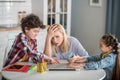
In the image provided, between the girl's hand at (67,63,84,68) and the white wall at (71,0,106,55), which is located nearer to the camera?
the girl's hand at (67,63,84,68)

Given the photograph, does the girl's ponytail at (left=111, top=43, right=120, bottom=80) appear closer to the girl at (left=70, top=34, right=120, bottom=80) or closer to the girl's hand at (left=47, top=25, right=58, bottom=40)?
the girl at (left=70, top=34, right=120, bottom=80)

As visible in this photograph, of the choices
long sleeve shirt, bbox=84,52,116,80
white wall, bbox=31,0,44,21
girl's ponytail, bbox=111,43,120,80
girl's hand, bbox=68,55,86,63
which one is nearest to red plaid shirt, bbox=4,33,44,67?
girl's hand, bbox=68,55,86,63

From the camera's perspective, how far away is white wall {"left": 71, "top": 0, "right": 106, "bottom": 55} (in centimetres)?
409

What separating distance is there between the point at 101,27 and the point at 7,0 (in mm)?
1741

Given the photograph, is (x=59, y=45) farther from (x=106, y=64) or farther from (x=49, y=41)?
(x=106, y=64)

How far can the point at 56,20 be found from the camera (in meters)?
4.27

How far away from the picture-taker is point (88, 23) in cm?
440

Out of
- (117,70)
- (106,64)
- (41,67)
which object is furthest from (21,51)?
(117,70)

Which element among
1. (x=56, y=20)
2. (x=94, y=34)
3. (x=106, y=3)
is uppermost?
(x=106, y=3)

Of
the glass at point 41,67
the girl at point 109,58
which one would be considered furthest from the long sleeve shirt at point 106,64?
the glass at point 41,67

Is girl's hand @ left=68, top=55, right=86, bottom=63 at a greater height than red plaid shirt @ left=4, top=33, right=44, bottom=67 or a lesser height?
lesser

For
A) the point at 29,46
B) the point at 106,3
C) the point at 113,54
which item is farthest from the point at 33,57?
the point at 106,3

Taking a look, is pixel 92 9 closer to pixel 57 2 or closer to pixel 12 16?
pixel 57 2

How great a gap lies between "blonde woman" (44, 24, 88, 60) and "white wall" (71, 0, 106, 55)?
1.53m
